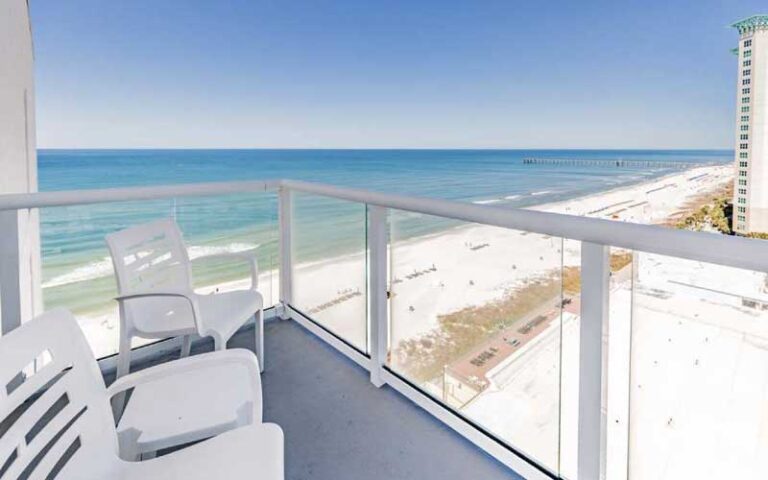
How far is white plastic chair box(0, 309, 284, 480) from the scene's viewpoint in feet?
2.74

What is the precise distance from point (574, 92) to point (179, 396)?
2177 cm

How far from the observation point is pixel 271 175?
22000 millimetres

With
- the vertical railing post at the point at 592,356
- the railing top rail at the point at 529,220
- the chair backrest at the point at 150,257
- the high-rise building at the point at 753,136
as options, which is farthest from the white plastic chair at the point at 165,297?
the high-rise building at the point at 753,136

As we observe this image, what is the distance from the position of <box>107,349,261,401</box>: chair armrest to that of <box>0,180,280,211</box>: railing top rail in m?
1.48

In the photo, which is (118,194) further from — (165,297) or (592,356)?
(592,356)

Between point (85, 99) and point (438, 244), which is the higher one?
point (85, 99)

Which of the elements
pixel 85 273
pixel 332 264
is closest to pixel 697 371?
pixel 332 264

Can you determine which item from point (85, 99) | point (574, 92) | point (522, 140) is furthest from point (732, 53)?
point (85, 99)

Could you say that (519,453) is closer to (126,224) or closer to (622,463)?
(622,463)

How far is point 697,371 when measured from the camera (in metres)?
1.13

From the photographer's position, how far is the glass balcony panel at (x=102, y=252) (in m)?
2.33

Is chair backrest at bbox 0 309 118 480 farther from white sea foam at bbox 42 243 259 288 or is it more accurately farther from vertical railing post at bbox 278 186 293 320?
vertical railing post at bbox 278 186 293 320

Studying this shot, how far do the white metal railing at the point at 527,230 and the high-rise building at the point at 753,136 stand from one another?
8.69 meters

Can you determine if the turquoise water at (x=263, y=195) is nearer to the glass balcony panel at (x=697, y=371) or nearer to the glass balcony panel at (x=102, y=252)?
the glass balcony panel at (x=102, y=252)
